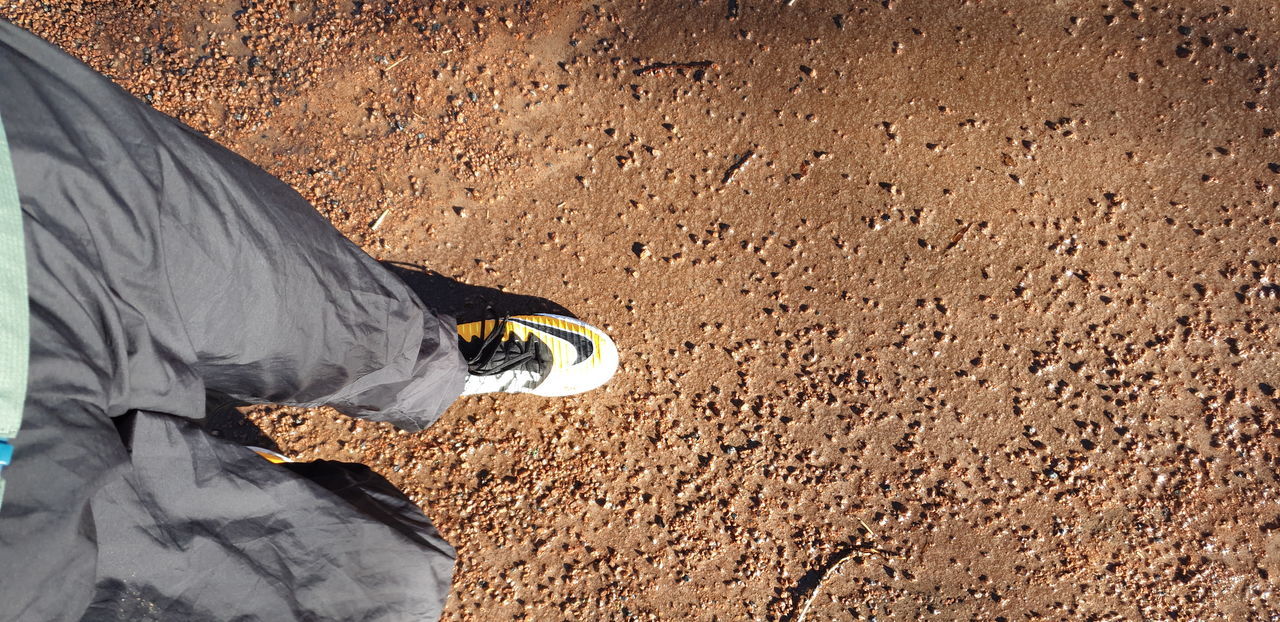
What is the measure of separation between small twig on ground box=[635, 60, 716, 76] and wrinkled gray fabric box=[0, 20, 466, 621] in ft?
3.76

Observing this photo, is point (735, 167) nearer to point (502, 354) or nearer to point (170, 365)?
point (502, 354)

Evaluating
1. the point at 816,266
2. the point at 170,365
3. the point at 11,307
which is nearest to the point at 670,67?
the point at 816,266

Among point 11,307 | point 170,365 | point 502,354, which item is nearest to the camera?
point 11,307

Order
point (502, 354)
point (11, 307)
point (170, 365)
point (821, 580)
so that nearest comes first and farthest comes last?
1. point (11, 307)
2. point (170, 365)
3. point (502, 354)
4. point (821, 580)

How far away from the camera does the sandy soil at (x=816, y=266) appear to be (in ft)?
7.52

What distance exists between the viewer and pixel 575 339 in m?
2.24

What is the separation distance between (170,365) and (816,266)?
1782 mm

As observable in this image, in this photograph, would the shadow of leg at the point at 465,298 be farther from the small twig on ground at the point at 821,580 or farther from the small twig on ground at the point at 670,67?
the small twig on ground at the point at 821,580

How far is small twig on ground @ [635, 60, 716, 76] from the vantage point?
91.4 inches

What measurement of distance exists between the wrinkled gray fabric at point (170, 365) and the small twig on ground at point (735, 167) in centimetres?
111

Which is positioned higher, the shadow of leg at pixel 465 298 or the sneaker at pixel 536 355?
the shadow of leg at pixel 465 298

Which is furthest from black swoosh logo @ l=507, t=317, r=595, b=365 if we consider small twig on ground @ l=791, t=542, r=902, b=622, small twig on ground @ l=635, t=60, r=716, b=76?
small twig on ground @ l=791, t=542, r=902, b=622

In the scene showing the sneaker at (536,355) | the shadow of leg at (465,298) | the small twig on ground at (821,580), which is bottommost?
the small twig on ground at (821,580)

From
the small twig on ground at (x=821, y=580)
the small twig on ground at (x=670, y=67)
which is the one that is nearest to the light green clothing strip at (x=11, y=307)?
the small twig on ground at (x=670, y=67)
